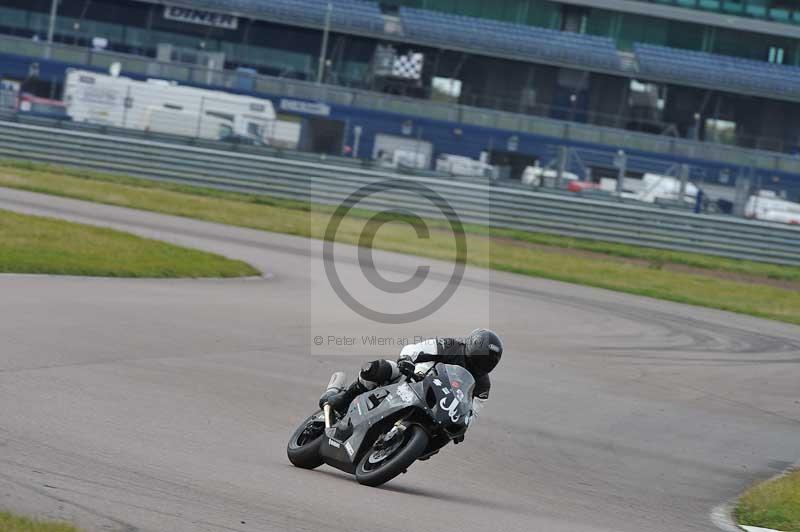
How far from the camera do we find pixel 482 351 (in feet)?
24.0

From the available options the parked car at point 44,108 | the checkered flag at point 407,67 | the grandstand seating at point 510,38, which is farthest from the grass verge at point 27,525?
the grandstand seating at point 510,38

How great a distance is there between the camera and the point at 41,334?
10820mm

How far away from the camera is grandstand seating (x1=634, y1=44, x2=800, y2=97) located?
192 feet

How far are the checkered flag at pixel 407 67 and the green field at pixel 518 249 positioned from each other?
2611cm

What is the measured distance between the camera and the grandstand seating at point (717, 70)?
5844cm

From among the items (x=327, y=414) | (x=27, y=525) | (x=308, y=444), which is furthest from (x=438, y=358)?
(x=27, y=525)

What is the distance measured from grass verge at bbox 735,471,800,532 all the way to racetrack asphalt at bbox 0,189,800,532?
0.28 m

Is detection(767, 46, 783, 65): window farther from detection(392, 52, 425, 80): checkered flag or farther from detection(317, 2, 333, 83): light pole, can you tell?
detection(317, 2, 333, 83): light pole

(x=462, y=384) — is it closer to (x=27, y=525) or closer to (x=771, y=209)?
(x=27, y=525)

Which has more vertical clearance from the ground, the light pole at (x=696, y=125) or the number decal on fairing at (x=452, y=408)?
the light pole at (x=696, y=125)

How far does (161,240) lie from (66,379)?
41.0 feet

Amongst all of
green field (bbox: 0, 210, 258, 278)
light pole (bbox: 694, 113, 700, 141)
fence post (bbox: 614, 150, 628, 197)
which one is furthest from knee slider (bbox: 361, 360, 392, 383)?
light pole (bbox: 694, 113, 700, 141)

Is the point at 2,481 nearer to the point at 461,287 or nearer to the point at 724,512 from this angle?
the point at 724,512

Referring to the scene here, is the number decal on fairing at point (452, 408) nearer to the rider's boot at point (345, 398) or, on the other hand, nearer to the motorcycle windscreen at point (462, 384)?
the motorcycle windscreen at point (462, 384)
